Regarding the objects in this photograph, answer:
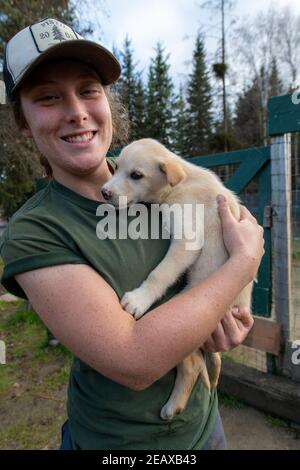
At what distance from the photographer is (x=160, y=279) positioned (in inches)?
56.9

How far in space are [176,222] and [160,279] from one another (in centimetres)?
33

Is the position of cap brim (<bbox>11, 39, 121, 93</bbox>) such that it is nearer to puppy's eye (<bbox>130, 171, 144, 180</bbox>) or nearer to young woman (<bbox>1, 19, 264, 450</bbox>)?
young woman (<bbox>1, 19, 264, 450</bbox>)

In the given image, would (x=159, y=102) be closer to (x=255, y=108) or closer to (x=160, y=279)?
(x=255, y=108)

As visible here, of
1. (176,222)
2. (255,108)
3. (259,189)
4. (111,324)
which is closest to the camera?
(111,324)

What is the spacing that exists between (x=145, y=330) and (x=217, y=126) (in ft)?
103

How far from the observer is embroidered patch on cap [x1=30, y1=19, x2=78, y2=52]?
1.29 metres

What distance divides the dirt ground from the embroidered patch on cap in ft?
10.5

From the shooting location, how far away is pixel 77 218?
1.33 metres

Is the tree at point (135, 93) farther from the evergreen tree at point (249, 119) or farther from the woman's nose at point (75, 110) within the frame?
the woman's nose at point (75, 110)

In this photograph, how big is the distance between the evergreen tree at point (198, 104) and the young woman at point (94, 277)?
29.4m

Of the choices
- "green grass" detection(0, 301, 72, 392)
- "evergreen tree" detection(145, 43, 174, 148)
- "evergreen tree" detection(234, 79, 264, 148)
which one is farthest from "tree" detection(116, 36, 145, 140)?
"green grass" detection(0, 301, 72, 392)

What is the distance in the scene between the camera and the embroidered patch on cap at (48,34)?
1.29 meters

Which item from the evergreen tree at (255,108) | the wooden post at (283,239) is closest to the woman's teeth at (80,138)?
the wooden post at (283,239)

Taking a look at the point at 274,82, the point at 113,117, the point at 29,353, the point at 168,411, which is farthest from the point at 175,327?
the point at 274,82
